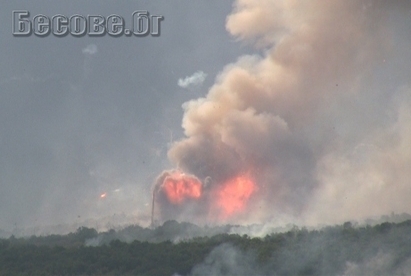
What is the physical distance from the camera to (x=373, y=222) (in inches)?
5502

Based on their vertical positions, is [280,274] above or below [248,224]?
below

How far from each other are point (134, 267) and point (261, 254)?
1644cm

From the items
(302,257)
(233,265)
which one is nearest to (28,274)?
(233,265)

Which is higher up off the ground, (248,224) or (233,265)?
(248,224)

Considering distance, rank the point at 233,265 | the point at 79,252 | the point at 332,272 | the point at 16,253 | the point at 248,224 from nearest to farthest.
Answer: the point at 332,272, the point at 233,265, the point at 79,252, the point at 16,253, the point at 248,224

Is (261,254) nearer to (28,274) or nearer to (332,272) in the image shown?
(332,272)

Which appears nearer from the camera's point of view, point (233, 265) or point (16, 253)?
point (233, 265)

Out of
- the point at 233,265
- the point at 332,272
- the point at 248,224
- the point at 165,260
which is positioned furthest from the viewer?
the point at 248,224

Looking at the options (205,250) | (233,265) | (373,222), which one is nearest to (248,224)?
(373,222)

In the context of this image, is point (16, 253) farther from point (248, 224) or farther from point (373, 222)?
point (373, 222)

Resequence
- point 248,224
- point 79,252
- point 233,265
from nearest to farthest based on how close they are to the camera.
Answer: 1. point 233,265
2. point 79,252
3. point 248,224

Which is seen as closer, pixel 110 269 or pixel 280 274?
pixel 280 274

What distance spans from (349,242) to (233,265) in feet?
45.1

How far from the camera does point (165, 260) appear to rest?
389 ft
